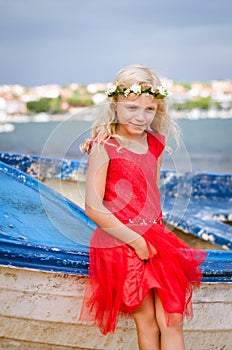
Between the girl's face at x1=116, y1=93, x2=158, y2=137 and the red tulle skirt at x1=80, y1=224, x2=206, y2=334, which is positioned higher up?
the girl's face at x1=116, y1=93, x2=158, y2=137

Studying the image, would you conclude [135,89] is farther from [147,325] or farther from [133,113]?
[147,325]

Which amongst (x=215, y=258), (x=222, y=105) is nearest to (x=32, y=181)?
(x=215, y=258)

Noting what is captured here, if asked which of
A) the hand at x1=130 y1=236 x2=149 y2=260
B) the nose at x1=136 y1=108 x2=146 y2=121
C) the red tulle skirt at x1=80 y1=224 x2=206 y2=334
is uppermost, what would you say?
the nose at x1=136 y1=108 x2=146 y2=121

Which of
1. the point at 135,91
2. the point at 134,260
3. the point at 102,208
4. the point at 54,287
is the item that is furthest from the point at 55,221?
the point at 135,91

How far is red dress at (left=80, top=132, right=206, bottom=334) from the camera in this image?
2525mm

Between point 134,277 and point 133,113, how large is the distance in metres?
0.66

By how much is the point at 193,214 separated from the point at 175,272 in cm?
231

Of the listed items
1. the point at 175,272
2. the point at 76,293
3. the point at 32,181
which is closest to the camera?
the point at 175,272

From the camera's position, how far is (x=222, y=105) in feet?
280

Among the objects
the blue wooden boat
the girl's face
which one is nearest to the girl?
the girl's face

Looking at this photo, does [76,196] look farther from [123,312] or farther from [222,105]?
[222,105]

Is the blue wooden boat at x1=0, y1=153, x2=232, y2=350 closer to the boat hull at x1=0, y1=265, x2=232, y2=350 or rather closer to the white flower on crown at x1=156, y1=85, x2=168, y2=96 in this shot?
the boat hull at x1=0, y1=265, x2=232, y2=350

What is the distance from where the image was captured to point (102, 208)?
2.60 m

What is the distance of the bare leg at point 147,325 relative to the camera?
255cm
